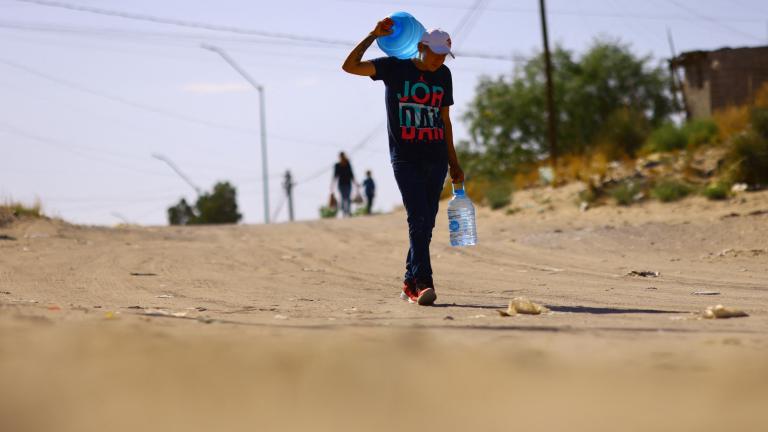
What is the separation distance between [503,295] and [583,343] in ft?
12.0

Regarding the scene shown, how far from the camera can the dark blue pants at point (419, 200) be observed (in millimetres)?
7906

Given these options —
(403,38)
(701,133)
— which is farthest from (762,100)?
(403,38)

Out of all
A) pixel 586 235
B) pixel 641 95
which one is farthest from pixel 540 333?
pixel 641 95

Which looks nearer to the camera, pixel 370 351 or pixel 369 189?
pixel 370 351

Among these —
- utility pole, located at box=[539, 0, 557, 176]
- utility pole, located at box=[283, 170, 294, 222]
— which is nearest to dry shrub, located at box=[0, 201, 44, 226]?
utility pole, located at box=[539, 0, 557, 176]

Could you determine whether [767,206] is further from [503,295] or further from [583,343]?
[583,343]

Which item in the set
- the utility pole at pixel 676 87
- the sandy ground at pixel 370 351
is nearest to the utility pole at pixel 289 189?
the utility pole at pixel 676 87

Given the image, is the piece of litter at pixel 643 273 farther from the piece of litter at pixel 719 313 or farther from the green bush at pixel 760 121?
the green bush at pixel 760 121

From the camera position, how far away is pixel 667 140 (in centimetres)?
2530

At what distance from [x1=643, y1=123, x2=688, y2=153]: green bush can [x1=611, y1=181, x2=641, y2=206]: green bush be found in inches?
217

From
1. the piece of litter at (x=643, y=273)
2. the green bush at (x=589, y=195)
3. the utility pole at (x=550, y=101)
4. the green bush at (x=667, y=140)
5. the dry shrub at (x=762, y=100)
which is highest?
the utility pole at (x=550, y=101)

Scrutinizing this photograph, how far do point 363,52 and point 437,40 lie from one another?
0.58m

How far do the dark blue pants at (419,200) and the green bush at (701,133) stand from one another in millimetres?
16260

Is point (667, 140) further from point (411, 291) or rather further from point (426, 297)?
point (426, 297)
